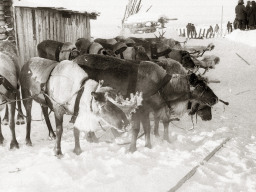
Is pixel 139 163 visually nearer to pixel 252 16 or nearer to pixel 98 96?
pixel 98 96

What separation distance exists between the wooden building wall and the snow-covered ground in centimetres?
395

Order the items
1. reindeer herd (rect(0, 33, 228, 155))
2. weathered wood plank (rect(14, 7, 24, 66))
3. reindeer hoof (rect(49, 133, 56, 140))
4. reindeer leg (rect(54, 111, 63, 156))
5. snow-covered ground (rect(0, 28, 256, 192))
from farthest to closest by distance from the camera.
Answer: weathered wood plank (rect(14, 7, 24, 66))
reindeer hoof (rect(49, 133, 56, 140))
reindeer leg (rect(54, 111, 63, 156))
reindeer herd (rect(0, 33, 228, 155))
snow-covered ground (rect(0, 28, 256, 192))

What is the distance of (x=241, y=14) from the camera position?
71.9ft

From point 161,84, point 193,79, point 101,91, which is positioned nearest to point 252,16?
point 193,79

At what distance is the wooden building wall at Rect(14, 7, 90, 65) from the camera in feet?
33.0

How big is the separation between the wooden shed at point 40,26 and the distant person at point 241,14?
12.7 meters

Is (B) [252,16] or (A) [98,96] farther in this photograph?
(B) [252,16]

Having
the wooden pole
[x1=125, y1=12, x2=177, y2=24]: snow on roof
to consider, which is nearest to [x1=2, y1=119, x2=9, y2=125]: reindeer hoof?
the wooden pole

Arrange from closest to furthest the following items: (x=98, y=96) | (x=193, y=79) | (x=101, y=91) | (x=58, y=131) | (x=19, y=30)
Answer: (x=98, y=96)
(x=101, y=91)
(x=58, y=131)
(x=193, y=79)
(x=19, y=30)

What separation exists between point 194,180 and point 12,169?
2565 millimetres

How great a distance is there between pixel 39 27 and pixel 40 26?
0.20ft

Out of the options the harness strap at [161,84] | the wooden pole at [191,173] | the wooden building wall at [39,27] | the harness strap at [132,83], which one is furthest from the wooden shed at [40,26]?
the wooden pole at [191,173]

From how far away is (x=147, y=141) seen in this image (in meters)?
5.84

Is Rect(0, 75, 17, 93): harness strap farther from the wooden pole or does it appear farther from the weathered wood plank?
the weathered wood plank
